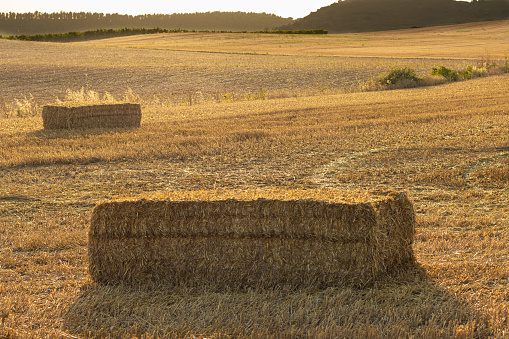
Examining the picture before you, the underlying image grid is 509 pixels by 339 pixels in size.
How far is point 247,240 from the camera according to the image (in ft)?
16.0

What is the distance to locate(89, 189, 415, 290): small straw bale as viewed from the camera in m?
4.76

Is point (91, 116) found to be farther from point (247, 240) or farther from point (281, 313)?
point (281, 313)

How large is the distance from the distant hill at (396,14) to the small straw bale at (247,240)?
94.3 meters

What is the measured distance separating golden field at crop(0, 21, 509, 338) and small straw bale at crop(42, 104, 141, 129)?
513 millimetres

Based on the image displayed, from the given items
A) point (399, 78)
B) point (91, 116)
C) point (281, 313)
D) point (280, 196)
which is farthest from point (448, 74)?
point (281, 313)

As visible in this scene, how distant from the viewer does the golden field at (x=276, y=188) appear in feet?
13.9

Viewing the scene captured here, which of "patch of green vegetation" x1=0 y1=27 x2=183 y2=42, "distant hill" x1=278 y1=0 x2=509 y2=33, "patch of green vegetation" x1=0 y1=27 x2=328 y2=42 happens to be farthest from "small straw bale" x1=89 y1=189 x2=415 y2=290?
"patch of green vegetation" x1=0 y1=27 x2=183 y2=42

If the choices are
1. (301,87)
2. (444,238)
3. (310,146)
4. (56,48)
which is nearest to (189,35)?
(56,48)

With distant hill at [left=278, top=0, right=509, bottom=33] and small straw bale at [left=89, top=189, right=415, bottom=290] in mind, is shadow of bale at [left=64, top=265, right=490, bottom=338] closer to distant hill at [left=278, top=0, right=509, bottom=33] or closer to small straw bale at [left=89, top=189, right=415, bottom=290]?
small straw bale at [left=89, top=189, right=415, bottom=290]

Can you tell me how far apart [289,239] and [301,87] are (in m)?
26.9

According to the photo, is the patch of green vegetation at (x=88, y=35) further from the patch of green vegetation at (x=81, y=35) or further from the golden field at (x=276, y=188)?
the golden field at (x=276, y=188)

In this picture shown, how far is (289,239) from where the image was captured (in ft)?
15.8

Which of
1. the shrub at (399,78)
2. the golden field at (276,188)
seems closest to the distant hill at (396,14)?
the shrub at (399,78)

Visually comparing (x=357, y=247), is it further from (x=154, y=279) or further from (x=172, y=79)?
(x=172, y=79)
